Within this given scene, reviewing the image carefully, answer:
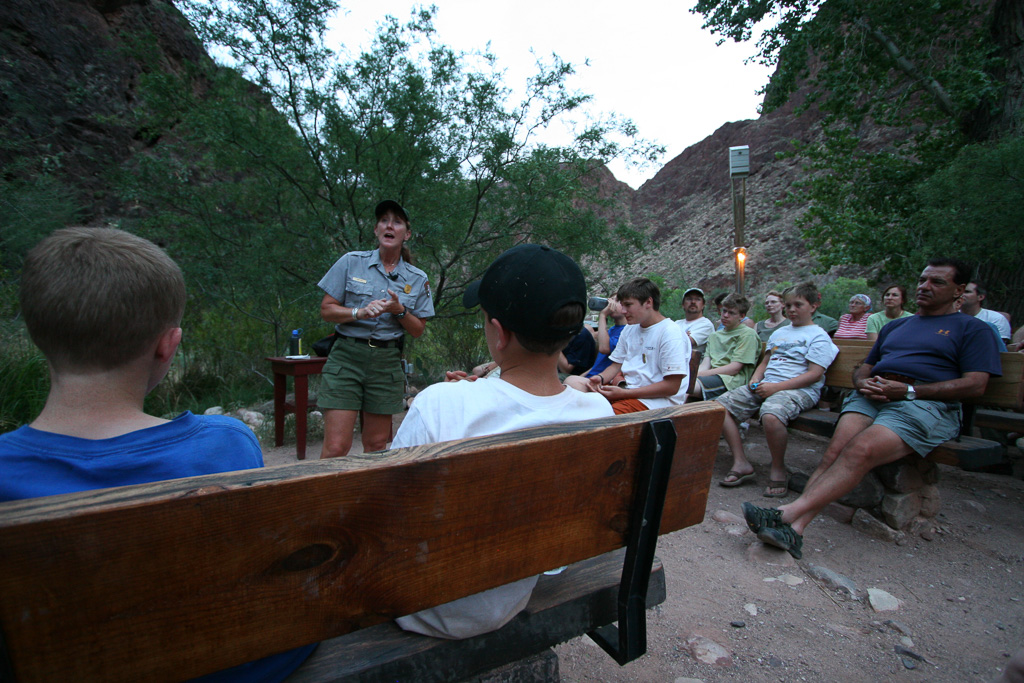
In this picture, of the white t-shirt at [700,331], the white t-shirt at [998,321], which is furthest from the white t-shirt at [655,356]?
the white t-shirt at [998,321]

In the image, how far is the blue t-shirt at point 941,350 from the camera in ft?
10.1

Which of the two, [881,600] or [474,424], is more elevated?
[474,424]

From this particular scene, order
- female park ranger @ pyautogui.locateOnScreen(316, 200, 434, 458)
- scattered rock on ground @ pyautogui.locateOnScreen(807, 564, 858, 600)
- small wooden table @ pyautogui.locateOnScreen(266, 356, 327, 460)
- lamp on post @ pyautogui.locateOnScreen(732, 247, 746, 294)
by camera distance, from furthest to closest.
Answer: lamp on post @ pyautogui.locateOnScreen(732, 247, 746, 294) < small wooden table @ pyautogui.locateOnScreen(266, 356, 327, 460) < female park ranger @ pyautogui.locateOnScreen(316, 200, 434, 458) < scattered rock on ground @ pyautogui.locateOnScreen(807, 564, 858, 600)

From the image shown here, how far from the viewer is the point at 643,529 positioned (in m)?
1.14

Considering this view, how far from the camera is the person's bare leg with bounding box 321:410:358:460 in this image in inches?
124

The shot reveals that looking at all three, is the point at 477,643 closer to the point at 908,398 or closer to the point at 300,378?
the point at 908,398

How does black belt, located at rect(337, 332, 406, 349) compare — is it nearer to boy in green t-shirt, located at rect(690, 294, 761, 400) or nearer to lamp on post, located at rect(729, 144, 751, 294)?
boy in green t-shirt, located at rect(690, 294, 761, 400)

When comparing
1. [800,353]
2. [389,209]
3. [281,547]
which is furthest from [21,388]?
[800,353]

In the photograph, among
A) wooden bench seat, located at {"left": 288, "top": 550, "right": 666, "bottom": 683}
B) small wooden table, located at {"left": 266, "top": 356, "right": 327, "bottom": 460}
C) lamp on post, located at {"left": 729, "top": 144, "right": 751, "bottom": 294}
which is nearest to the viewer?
wooden bench seat, located at {"left": 288, "top": 550, "right": 666, "bottom": 683}

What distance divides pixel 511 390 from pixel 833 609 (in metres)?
2.22

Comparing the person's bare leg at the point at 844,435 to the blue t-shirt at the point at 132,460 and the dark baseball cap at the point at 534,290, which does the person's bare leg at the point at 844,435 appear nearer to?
the dark baseball cap at the point at 534,290

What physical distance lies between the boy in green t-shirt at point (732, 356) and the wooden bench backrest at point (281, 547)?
3.96 meters

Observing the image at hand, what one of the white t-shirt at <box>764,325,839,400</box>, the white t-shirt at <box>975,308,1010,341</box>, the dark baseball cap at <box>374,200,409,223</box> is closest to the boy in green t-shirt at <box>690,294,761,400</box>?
the white t-shirt at <box>764,325,839,400</box>

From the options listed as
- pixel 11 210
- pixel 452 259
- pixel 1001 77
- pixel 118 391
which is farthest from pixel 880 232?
pixel 11 210
